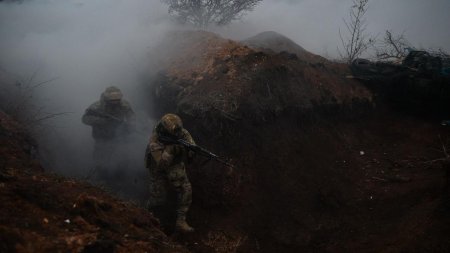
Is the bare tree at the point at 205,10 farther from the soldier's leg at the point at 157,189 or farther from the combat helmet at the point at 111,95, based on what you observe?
the soldier's leg at the point at 157,189

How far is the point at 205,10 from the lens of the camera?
1569 centimetres

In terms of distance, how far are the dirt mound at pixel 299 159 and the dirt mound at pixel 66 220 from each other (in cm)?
144

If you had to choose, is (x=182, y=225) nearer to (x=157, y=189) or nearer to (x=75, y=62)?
(x=157, y=189)

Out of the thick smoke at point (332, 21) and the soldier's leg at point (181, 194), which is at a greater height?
the thick smoke at point (332, 21)

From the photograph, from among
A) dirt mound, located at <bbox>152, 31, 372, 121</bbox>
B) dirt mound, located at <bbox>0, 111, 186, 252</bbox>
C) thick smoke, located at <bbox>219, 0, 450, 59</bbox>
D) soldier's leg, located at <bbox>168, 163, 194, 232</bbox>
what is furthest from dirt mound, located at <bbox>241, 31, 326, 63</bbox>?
dirt mound, located at <bbox>0, 111, 186, 252</bbox>

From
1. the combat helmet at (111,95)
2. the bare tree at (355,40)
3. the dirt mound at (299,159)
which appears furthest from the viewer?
the bare tree at (355,40)

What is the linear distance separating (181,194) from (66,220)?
2.16m

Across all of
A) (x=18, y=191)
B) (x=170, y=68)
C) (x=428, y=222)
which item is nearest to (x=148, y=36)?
(x=170, y=68)

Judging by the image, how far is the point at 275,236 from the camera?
5590mm

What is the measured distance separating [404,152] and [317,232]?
2867 mm

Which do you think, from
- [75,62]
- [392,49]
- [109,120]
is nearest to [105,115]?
[109,120]

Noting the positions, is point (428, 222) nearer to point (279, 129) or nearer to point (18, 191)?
point (279, 129)

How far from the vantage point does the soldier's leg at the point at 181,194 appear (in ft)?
18.0

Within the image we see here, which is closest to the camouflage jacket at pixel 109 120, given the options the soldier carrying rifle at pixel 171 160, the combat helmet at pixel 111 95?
the combat helmet at pixel 111 95
